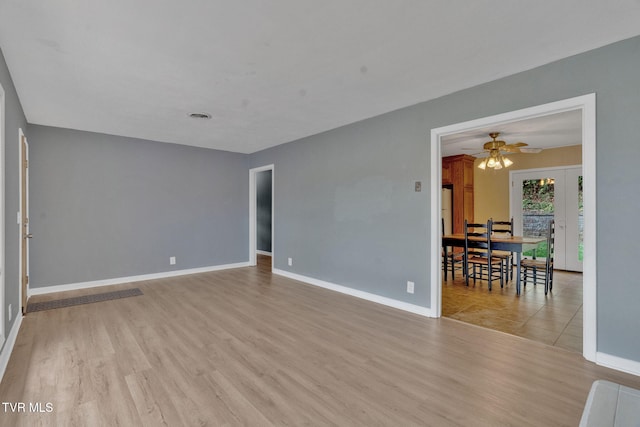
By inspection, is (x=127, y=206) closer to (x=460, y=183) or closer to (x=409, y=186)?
(x=409, y=186)

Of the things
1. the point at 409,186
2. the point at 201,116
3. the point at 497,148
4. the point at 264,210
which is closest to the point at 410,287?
the point at 409,186

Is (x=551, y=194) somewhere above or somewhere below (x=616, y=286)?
above

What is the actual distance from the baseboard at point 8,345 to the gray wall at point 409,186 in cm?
350

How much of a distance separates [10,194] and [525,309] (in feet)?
17.8

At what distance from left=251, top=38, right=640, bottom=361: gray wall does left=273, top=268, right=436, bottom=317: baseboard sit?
73mm

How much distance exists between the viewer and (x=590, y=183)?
8.00 ft

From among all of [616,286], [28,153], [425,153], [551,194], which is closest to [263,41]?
[425,153]

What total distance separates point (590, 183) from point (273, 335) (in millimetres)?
2978

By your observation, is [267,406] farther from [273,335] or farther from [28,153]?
[28,153]

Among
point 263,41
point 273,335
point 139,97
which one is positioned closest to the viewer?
point 263,41

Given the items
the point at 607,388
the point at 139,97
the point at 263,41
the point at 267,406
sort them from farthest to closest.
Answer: the point at 139,97 < the point at 263,41 < the point at 267,406 < the point at 607,388

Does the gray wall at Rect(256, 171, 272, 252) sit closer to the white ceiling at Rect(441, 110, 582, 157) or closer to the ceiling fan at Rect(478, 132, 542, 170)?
the white ceiling at Rect(441, 110, 582, 157)

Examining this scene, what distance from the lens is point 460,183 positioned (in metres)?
6.77

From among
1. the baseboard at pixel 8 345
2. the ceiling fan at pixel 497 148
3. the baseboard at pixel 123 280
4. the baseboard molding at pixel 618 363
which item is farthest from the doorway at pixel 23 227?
the ceiling fan at pixel 497 148
